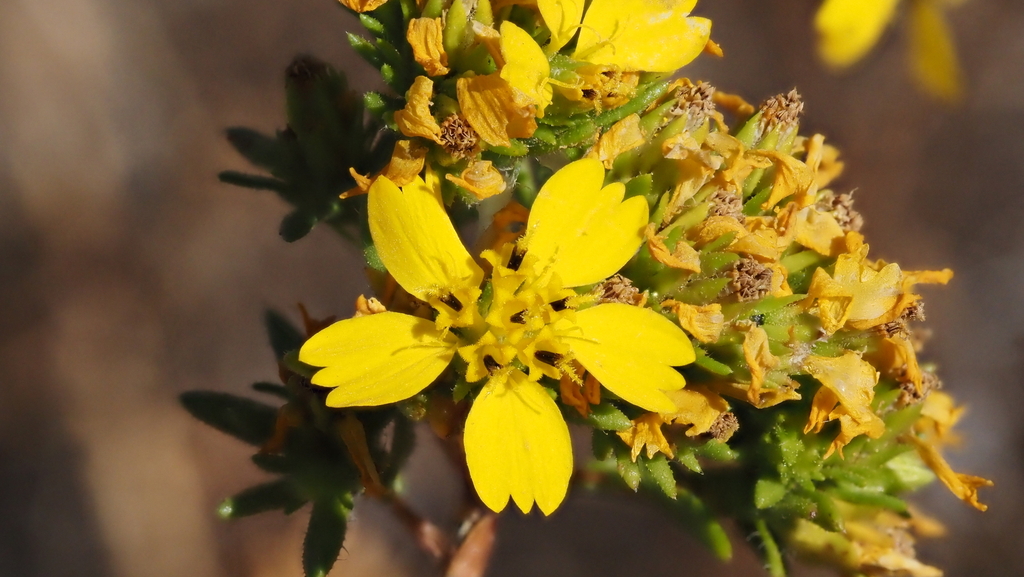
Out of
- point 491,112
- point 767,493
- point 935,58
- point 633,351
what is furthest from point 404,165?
point 935,58

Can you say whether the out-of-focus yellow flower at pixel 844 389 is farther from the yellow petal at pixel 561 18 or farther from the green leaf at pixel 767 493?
the yellow petal at pixel 561 18

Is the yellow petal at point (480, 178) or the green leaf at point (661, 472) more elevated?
the yellow petal at point (480, 178)

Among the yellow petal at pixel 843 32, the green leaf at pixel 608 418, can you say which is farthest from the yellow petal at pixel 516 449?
the yellow petal at pixel 843 32

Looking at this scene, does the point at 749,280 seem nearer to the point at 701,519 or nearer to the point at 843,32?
the point at 701,519

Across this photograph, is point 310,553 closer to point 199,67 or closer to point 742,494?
point 742,494

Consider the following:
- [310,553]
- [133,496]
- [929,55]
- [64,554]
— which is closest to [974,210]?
[929,55]

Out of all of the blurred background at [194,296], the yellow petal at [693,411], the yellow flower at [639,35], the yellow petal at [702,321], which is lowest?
the blurred background at [194,296]
